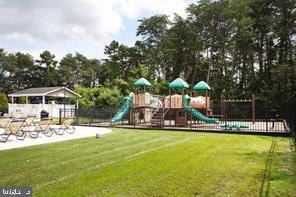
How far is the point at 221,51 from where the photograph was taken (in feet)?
132

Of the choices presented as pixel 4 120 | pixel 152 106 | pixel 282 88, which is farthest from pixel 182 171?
pixel 282 88

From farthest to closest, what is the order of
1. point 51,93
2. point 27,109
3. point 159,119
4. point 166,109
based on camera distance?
point 51,93
point 27,109
point 166,109
point 159,119

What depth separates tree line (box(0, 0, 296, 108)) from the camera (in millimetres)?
35259

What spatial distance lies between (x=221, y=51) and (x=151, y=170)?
34.1 meters

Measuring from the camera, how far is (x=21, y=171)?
785cm

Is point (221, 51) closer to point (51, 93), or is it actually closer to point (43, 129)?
point (51, 93)

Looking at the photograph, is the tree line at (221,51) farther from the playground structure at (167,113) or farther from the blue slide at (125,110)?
the blue slide at (125,110)

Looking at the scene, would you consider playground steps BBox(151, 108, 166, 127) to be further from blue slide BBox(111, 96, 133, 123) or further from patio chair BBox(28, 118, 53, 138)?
patio chair BBox(28, 118, 53, 138)

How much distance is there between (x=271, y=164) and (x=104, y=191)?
469 cm

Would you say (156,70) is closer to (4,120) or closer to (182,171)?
(4,120)

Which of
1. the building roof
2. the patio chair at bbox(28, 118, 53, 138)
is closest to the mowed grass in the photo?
the patio chair at bbox(28, 118, 53, 138)

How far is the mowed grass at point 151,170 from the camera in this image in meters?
6.31

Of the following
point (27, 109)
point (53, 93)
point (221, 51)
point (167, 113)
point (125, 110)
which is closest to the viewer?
point (125, 110)

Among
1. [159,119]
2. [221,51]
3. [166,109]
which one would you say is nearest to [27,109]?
[166,109]
